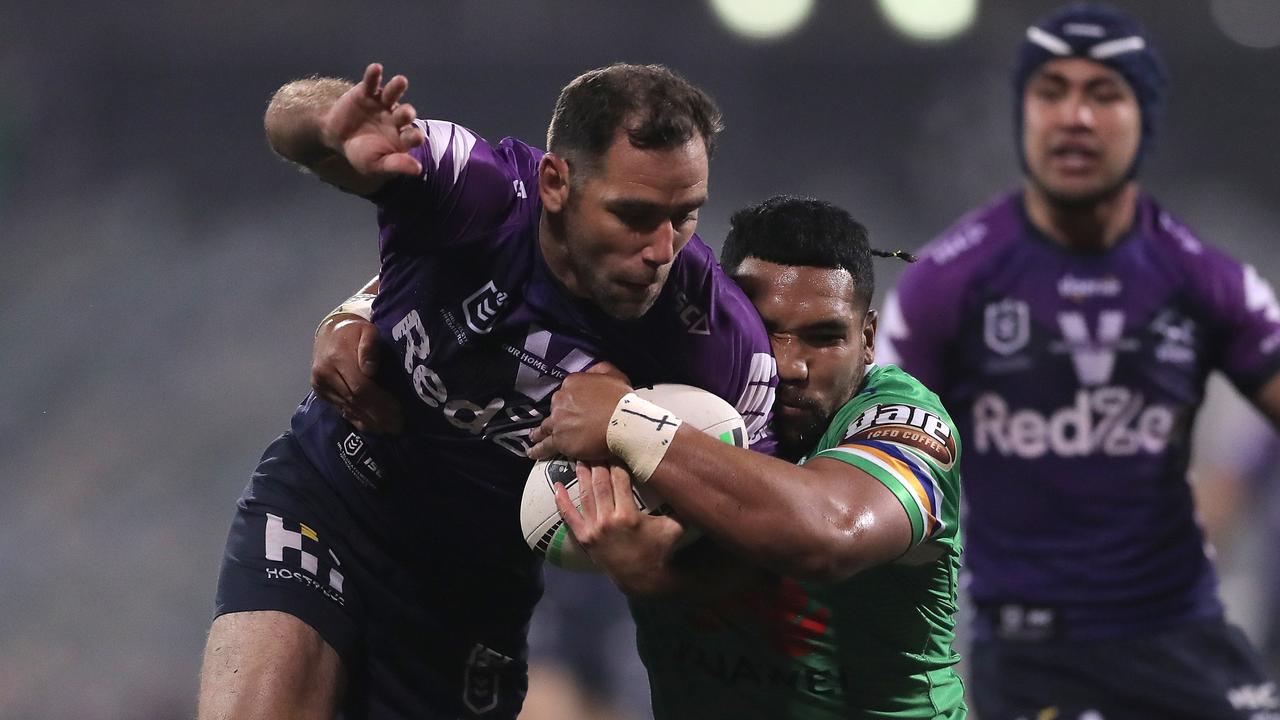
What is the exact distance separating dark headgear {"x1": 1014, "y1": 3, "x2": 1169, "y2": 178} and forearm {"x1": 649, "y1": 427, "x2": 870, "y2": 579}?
2.71 m

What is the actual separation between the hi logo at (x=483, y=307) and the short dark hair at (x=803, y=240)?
729 millimetres

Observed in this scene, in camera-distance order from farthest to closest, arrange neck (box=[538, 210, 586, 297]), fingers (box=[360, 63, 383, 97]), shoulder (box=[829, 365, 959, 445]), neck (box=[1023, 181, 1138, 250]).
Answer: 1. neck (box=[1023, 181, 1138, 250])
2. shoulder (box=[829, 365, 959, 445])
3. neck (box=[538, 210, 586, 297])
4. fingers (box=[360, 63, 383, 97])

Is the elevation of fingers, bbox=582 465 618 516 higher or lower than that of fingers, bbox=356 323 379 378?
lower

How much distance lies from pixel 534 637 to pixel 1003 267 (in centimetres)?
319

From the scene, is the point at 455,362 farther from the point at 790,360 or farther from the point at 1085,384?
the point at 1085,384

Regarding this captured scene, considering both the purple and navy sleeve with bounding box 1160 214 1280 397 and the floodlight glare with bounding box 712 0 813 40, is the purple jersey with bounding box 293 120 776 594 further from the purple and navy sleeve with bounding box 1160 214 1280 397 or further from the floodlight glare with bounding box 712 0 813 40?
the floodlight glare with bounding box 712 0 813 40

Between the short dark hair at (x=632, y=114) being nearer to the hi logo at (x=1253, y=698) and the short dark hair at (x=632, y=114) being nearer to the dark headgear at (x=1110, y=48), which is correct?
the dark headgear at (x=1110, y=48)

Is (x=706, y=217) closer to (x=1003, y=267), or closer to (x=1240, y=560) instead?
(x=1240, y=560)

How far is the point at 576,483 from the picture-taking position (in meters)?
2.97

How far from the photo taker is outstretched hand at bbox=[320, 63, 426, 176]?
2568mm

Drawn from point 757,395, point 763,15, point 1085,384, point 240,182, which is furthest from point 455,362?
point 763,15

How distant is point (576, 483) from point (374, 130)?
83 cm

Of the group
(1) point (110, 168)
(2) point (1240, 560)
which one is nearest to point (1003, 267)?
(2) point (1240, 560)

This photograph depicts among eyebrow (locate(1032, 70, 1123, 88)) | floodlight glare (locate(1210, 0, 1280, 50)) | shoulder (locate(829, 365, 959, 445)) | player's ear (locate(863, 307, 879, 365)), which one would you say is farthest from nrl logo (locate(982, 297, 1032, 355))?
floodlight glare (locate(1210, 0, 1280, 50))
